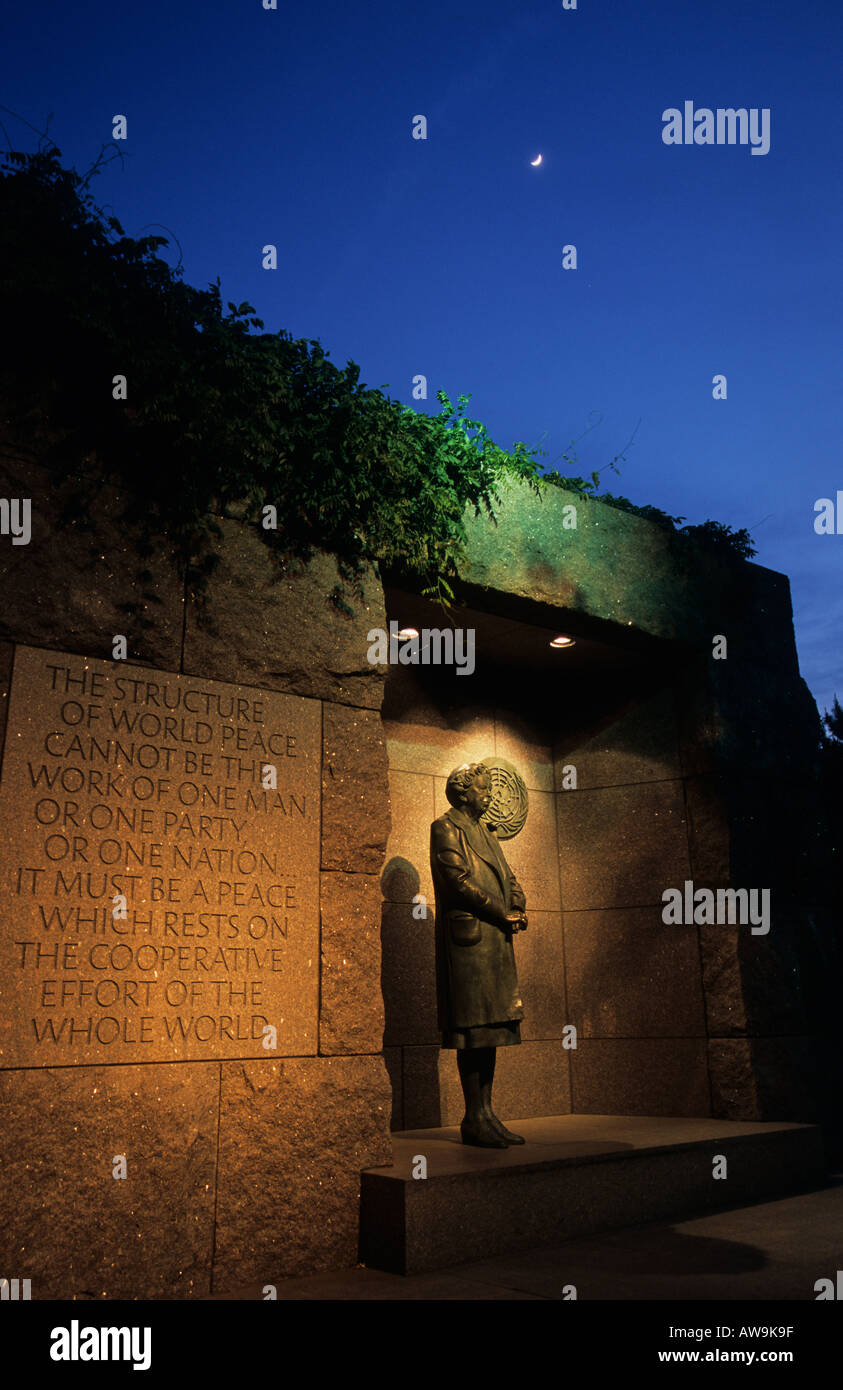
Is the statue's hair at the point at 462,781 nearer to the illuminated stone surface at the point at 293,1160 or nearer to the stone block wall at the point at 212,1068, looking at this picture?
the stone block wall at the point at 212,1068

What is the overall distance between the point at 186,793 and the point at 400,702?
339cm

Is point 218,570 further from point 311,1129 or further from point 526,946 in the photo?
point 526,946

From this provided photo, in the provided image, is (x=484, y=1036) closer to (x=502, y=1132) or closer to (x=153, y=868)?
(x=502, y=1132)

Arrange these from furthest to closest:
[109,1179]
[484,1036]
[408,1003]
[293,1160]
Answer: [408,1003] < [484,1036] < [293,1160] < [109,1179]

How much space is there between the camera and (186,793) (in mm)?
4793

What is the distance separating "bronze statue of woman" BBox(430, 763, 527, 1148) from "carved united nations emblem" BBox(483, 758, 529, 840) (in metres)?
2.03

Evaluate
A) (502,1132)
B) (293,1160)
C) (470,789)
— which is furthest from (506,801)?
(293,1160)

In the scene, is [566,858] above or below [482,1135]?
above

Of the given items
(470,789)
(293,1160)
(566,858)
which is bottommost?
(293,1160)

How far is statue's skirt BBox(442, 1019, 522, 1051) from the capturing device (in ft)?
18.7

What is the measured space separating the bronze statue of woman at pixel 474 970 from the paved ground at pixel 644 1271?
94cm

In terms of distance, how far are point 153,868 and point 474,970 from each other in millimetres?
A: 2087

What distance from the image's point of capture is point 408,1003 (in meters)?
7.32

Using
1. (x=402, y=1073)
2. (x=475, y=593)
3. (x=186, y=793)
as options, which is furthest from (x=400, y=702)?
(x=186, y=793)
